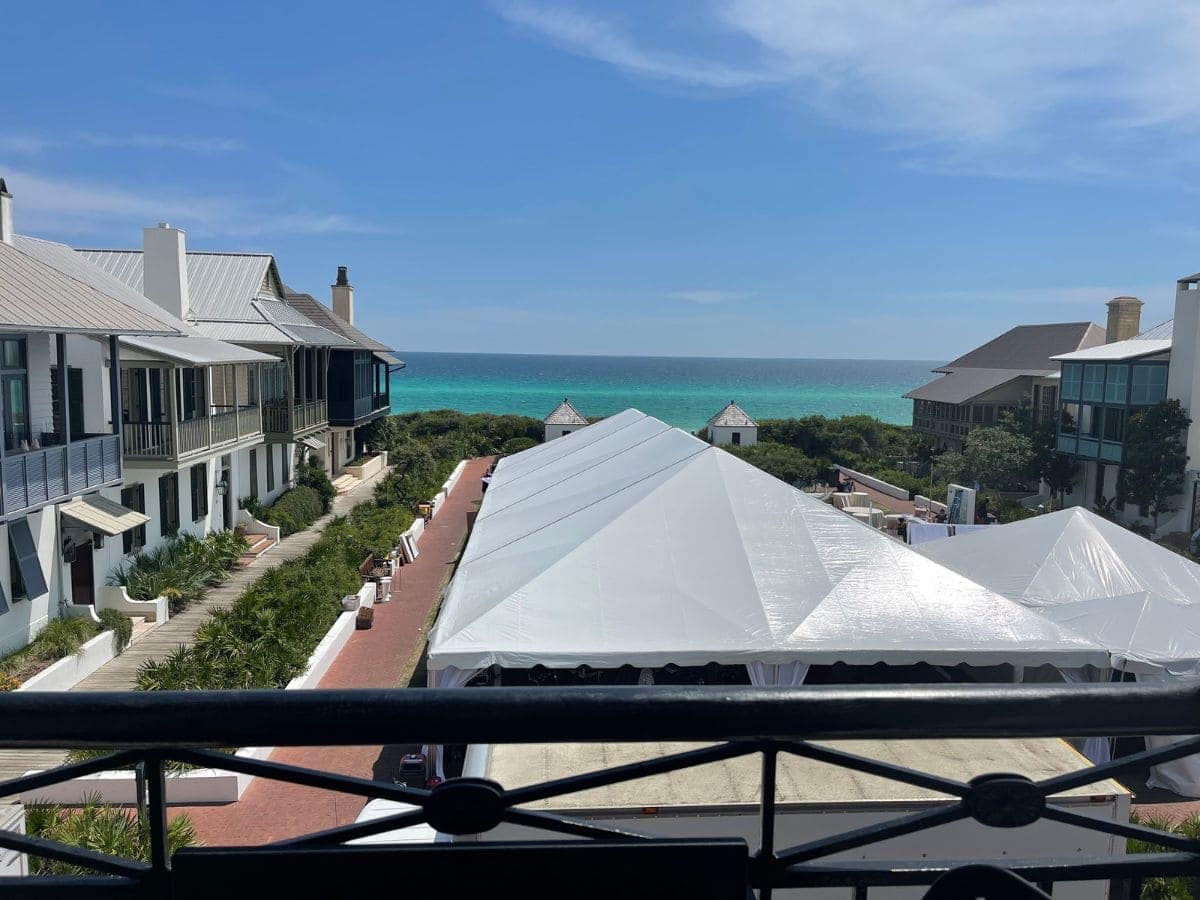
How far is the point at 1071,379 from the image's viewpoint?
35.5 m

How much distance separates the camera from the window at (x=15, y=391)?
15469 millimetres

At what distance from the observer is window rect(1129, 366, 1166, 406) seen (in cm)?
3102

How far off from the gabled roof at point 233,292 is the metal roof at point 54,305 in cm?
1114

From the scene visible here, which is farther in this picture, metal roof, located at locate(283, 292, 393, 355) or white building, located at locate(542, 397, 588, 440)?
white building, located at locate(542, 397, 588, 440)

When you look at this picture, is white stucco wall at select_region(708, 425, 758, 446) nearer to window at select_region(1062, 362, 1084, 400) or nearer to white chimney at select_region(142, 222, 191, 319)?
window at select_region(1062, 362, 1084, 400)

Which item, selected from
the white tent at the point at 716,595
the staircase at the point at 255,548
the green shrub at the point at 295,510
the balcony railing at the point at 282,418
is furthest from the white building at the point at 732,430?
the white tent at the point at 716,595

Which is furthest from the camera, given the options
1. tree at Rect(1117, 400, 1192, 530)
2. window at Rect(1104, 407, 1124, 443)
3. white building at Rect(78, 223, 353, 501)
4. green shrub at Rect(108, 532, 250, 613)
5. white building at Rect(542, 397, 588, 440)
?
white building at Rect(542, 397, 588, 440)

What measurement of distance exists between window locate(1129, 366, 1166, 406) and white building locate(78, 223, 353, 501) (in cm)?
2815

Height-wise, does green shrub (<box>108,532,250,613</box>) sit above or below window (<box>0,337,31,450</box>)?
below

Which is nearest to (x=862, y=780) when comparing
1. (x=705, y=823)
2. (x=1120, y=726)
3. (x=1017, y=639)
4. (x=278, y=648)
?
(x=705, y=823)

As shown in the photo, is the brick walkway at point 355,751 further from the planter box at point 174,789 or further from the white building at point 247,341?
the white building at point 247,341

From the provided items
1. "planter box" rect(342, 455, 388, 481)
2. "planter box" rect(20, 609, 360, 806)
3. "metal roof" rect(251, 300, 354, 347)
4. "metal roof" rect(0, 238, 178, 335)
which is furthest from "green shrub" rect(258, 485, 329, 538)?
"planter box" rect(20, 609, 360, 806)

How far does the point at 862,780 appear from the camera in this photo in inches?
278

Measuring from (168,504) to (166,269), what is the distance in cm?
877
